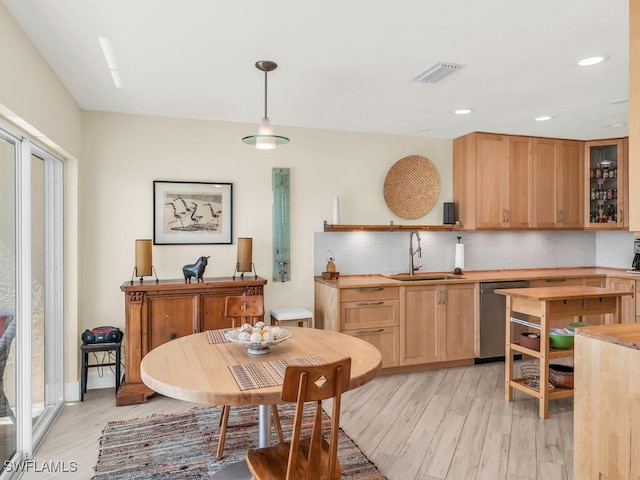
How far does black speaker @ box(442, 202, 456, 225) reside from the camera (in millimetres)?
5086

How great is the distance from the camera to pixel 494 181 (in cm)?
500

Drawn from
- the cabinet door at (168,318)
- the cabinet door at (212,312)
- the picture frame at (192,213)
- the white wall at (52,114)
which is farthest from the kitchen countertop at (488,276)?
the white wall at (52,114)

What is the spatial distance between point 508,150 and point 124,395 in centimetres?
458

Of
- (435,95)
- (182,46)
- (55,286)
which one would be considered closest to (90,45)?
(182,46)

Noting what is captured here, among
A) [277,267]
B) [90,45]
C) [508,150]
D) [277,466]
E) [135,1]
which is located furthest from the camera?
[508,150]

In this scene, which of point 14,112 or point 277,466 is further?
point 14,112

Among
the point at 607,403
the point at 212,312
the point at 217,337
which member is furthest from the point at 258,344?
the point at 212,312

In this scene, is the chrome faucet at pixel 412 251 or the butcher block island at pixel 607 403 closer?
the butcher block island at pixel 607 403

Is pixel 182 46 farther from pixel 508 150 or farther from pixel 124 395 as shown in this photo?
pixel 508 150

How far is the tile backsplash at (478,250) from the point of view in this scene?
4.89 m

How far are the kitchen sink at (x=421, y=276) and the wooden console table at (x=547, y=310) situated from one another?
3.75 feet

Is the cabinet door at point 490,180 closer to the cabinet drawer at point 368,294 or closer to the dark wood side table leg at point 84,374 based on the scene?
the cabinet drawer at point 368,294

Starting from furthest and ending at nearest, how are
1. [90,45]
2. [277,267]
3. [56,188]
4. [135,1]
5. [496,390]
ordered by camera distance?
[277,267], [496,390], [56,188], [90,45], [135,1]

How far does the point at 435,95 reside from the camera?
3633 millimetres
